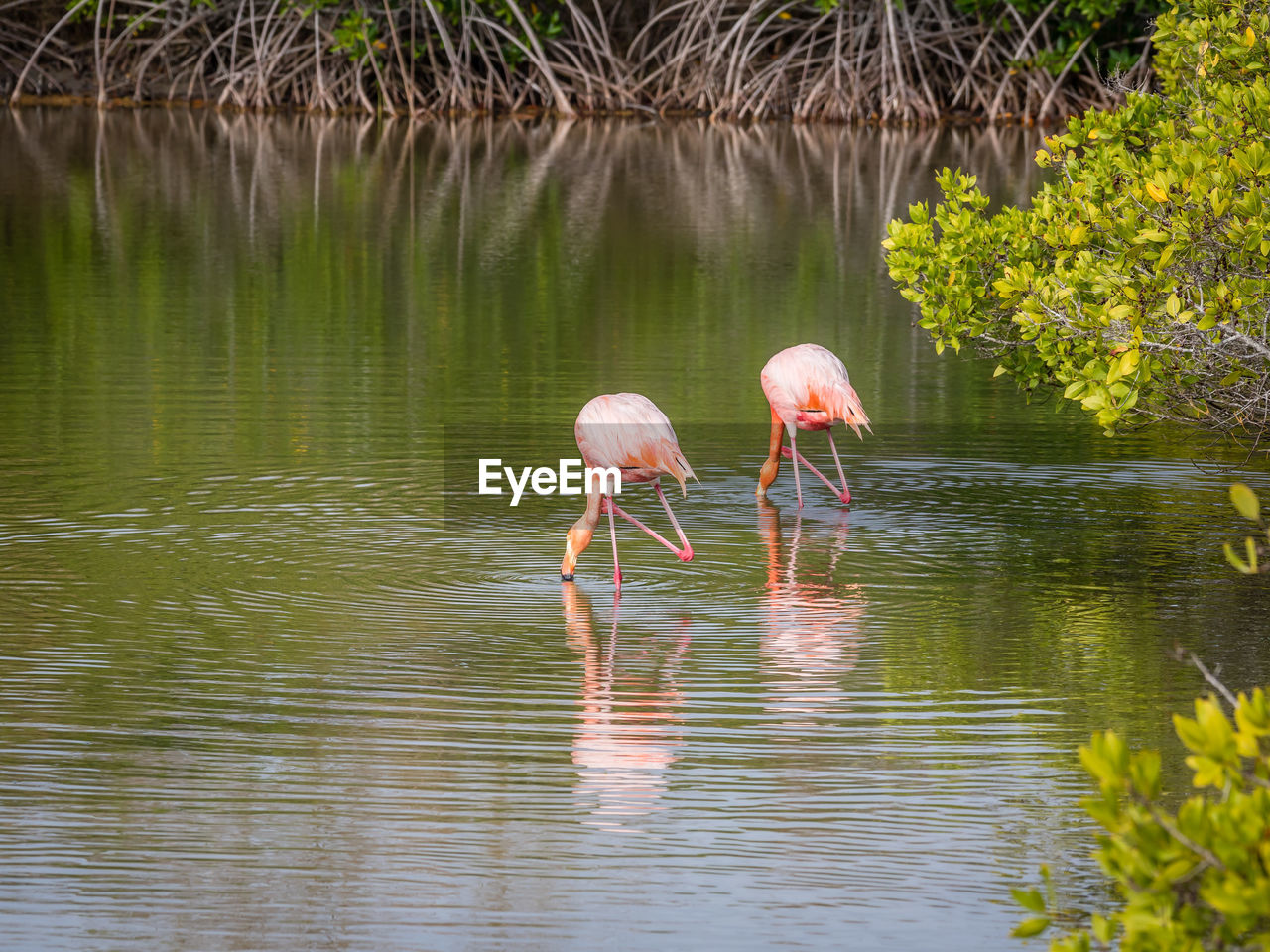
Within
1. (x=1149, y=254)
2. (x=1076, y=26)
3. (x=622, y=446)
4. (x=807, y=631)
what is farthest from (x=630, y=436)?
(x=1076, y=26)

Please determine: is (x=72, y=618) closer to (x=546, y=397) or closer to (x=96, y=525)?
(x=96, y=525)

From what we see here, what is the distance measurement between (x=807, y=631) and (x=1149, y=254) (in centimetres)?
164

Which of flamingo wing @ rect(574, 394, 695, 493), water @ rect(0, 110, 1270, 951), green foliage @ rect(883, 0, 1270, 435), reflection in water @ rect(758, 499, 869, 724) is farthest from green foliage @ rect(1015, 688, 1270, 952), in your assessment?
flamingo wing @ rect(574, 394, 695, 493)

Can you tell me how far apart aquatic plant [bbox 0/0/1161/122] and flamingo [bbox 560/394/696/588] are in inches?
961

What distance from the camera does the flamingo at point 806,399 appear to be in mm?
8492

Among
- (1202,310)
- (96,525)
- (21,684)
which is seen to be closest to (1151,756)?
(1202,310)

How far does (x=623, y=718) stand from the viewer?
5.71 metres

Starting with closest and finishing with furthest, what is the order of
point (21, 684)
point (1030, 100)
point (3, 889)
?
point (3, 889) < point (21, 684) < point (1030, 100)

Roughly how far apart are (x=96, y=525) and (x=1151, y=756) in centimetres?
572

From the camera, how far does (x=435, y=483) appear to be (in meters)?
8.66

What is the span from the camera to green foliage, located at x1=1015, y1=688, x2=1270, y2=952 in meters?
2.73

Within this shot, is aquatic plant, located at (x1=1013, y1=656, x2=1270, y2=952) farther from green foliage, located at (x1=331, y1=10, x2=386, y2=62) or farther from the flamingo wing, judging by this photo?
green foliage, located at (x1=331, y1=10, x2=386, y2=62)

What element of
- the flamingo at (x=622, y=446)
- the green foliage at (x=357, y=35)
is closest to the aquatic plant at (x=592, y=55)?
the green foliage at (x=357, y=35)

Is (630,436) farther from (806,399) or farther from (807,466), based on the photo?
(807,466)
